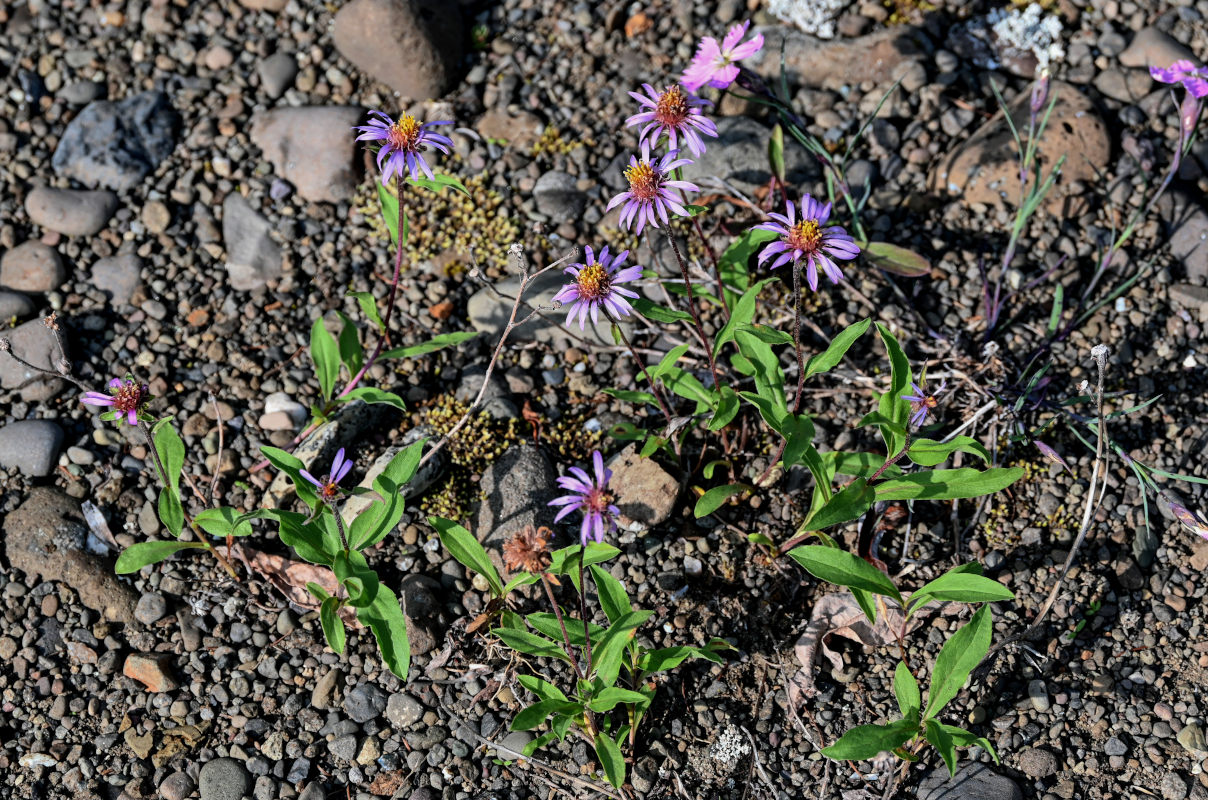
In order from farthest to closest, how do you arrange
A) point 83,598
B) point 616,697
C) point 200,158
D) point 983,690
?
point 200,158, point 83,598, point 983,690, point 616,697

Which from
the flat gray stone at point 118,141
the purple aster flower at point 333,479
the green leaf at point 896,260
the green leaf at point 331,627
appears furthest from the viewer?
the flat gray stone at point 118,141

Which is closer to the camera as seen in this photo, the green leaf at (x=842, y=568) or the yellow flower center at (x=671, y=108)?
the green leaf at (x=842, y=568)

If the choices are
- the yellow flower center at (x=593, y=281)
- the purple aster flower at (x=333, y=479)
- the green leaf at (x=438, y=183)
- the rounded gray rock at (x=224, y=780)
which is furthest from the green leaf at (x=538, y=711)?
the green leaf at (x=438, y=183)

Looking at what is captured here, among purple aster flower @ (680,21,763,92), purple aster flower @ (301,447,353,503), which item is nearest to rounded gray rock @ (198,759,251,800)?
purple aster flower @ (301,447,353,503)

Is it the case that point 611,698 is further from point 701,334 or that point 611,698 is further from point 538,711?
point 701,334

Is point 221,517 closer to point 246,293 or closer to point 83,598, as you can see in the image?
point 83,598

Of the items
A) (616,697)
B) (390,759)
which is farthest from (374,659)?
(616,697)

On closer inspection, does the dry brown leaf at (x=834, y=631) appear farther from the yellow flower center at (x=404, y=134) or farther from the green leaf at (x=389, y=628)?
the yellow flower center at (x=404, y=134)
